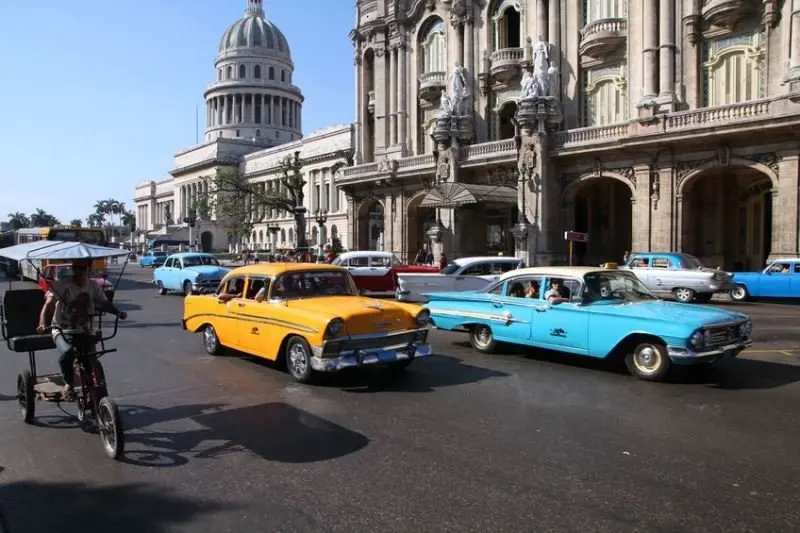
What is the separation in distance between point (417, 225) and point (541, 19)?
1313 cm

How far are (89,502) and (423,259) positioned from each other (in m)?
30.0

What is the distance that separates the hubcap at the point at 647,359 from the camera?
827 centimetres

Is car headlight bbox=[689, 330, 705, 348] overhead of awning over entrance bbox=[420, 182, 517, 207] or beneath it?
beneath

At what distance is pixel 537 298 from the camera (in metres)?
9.87

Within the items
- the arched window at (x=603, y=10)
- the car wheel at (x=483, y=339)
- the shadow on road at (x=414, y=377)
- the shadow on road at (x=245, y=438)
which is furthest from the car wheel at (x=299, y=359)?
the arched window at (x=603, y=10)

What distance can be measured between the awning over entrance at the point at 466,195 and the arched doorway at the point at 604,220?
334 cm

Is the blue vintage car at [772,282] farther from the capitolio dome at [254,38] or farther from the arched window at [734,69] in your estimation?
the capitolio dome at [254,38]

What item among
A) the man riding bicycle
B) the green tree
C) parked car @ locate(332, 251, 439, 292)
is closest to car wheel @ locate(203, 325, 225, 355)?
the man riding bicycle

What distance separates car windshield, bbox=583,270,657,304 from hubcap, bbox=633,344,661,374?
0.92 metres

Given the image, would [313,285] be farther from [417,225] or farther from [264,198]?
[264,198]

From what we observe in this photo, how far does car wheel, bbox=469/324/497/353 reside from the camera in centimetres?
1062

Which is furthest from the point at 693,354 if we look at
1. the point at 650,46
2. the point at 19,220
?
the point at 19,220

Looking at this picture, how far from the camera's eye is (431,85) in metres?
36.2

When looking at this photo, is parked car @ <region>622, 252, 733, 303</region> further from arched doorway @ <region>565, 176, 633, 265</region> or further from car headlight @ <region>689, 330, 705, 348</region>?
car headlight @ <region>689, 330, 705, 348</region>
